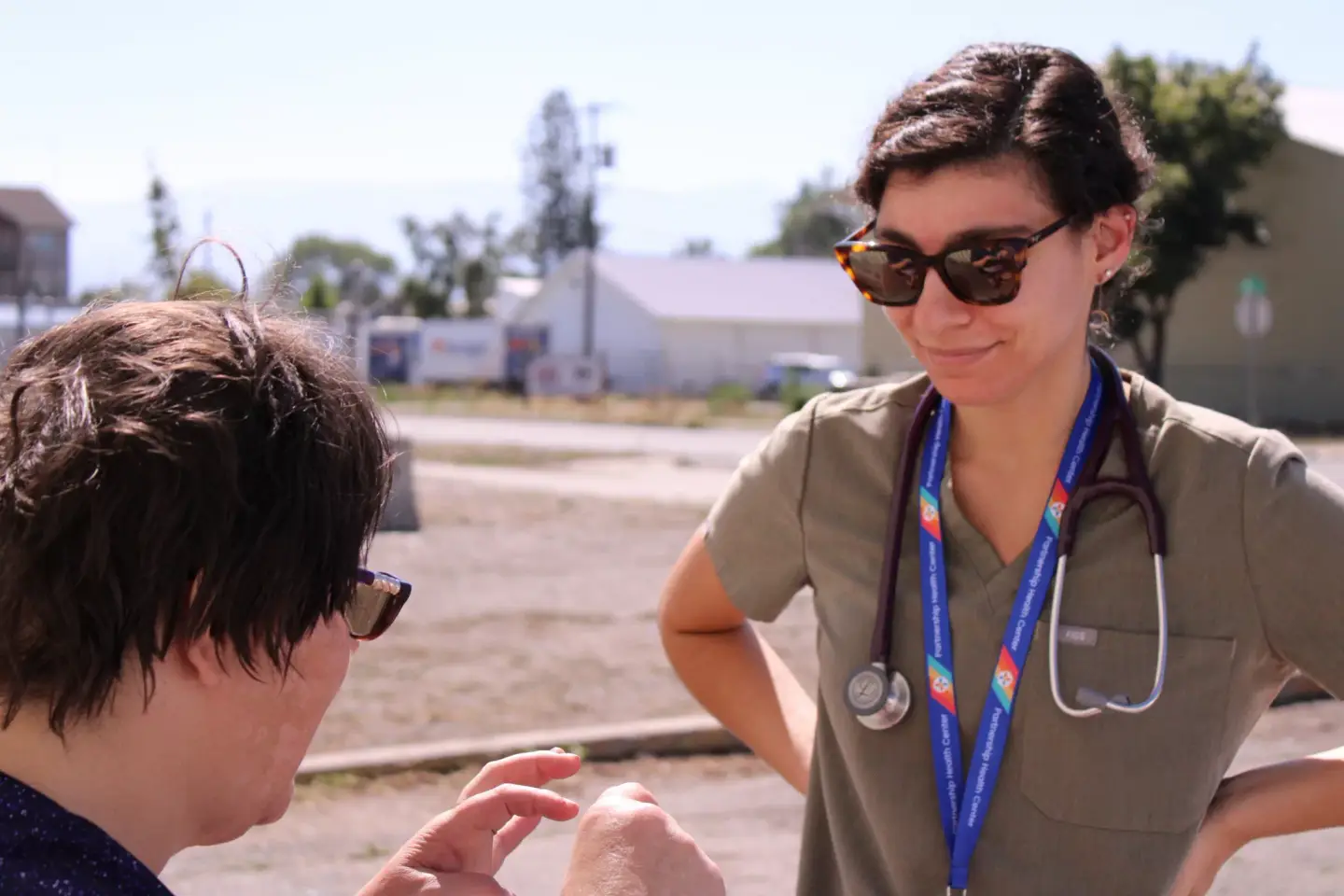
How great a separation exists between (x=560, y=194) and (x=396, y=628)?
326 feet

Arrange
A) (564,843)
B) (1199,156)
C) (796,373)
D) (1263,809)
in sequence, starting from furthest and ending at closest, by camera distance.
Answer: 1. (796,373)
2. (1199,156)
3. (564,843)
4. (1263,809)

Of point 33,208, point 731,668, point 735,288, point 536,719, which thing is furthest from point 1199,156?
point 33,208

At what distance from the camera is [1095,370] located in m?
2.31

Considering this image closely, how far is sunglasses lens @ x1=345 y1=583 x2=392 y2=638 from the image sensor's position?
5.29ft

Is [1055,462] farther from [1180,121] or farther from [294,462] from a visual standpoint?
[1180,121]

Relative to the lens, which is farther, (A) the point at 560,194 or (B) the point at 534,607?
(A) the point at 560,194

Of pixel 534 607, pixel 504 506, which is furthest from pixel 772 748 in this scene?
pixel 504 506

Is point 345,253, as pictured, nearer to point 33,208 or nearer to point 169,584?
point 33,208

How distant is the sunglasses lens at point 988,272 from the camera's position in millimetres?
2152

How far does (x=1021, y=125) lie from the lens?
6.99 feet

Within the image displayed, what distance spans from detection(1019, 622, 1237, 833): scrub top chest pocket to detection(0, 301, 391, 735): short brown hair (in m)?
1.07

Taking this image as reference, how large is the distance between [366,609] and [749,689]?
46.5 inches

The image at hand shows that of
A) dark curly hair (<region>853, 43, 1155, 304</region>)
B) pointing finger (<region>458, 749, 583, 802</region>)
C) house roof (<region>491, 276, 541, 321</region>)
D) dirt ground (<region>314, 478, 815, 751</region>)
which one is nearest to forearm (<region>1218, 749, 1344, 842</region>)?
dark curly hair (<region>853, 43, 1155, 304</region>)

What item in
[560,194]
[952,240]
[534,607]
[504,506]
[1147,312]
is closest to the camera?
[952,240]
